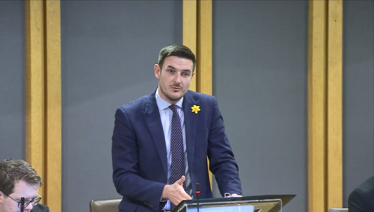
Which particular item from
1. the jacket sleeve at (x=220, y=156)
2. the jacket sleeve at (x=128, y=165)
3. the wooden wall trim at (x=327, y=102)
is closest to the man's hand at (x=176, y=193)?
the jacket sleeve at (x=128, y=165)

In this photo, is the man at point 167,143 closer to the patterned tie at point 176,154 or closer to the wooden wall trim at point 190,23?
the patterned tie at point 176,154

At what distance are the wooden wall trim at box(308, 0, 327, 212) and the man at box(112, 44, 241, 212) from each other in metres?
1.77

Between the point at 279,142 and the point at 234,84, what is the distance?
59cm

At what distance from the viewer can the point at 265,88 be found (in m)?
4.60

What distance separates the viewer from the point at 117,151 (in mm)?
2875

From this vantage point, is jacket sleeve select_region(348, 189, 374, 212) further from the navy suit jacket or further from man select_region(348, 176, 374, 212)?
the navy suit jacket

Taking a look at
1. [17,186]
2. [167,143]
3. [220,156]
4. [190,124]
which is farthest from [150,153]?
[17,186]

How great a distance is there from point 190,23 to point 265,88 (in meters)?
0.79

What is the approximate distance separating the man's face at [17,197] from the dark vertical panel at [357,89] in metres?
2.86

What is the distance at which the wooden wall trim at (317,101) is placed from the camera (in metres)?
4.57

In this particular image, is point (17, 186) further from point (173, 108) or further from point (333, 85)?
point (333, 85)

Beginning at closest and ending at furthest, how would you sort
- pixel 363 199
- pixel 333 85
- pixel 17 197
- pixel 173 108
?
pixel 363 199, pixel 17 197, pixel 173 108, pixel 333 85

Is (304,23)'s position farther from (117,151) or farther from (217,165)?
(117,151)

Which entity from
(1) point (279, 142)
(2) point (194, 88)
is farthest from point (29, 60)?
(1) point (279, 142)
